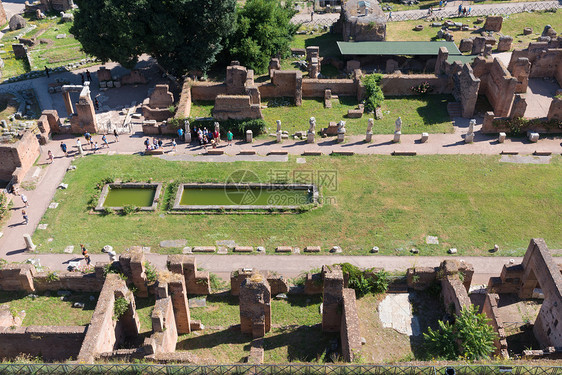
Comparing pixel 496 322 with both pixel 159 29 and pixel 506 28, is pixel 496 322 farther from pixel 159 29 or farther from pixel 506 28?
pixel 506 28

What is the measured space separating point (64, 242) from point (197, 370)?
13.8m

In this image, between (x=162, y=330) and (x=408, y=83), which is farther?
(x=408, y=83)

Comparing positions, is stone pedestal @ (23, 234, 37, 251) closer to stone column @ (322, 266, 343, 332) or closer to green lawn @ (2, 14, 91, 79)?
stone column @ (322, 266, 343, 332)

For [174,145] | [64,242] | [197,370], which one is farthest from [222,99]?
[197,370]

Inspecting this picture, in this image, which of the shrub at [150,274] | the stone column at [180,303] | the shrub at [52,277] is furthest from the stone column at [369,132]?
the shrub at [52,277]

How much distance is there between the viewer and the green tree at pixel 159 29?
3878 cm

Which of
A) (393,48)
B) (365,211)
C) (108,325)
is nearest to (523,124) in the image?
(393,48)

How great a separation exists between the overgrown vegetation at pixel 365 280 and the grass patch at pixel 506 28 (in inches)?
1298

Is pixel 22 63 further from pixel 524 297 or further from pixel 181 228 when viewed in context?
pixel 524 297

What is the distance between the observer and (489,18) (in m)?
52.3

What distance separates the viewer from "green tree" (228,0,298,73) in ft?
142

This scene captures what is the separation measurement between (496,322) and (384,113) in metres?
20.1

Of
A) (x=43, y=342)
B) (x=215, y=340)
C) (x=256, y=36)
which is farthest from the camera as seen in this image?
(x=256, y=36)

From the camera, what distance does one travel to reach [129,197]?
32500mm
